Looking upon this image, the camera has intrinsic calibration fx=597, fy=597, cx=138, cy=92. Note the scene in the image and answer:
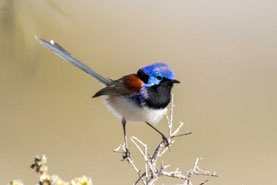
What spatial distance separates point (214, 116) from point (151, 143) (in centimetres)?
152

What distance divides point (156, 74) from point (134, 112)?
0.24 meters

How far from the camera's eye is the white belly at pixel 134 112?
3193 mm

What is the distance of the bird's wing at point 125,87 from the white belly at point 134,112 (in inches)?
1.5

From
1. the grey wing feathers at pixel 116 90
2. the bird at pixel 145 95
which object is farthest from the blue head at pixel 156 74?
the grey wing feathers at pixel 116 90

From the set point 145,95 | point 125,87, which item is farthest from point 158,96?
point 125,87

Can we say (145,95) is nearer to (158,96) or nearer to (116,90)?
(158,96)

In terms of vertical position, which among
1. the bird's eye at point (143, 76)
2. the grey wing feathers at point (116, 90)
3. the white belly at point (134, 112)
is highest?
the bird's eye at point (143, 76)

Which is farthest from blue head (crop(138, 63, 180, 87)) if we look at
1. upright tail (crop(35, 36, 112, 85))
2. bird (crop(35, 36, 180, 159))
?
upright tail (crop(35, 36, 112, 85))

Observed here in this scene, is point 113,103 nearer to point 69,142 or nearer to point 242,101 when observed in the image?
point 69,142

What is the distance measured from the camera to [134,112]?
3.21 m

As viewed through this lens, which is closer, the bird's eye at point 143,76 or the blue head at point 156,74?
the blue head at point 156,74

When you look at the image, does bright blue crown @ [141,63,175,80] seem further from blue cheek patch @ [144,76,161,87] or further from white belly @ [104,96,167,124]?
white belly @ [104,96,167,124]

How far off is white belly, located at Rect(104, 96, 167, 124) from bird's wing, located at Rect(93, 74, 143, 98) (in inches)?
1.5

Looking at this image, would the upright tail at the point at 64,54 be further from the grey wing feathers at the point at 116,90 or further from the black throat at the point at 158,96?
the black throat at the point at 158,96
